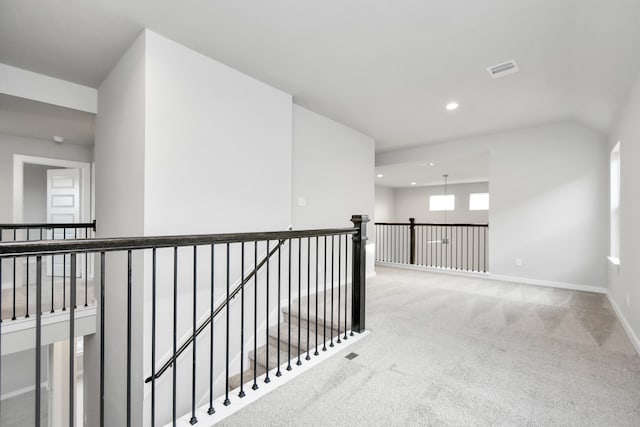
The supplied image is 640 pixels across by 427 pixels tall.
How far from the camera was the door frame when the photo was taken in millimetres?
4973

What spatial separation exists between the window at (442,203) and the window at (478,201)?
57cm

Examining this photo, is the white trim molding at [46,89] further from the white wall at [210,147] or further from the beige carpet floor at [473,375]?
the beige carpet floor at [473,375]

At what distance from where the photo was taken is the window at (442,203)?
1127cm

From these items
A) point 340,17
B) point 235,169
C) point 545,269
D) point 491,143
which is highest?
point 340,17

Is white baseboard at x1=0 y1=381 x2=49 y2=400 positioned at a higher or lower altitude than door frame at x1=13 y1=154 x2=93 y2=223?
lower

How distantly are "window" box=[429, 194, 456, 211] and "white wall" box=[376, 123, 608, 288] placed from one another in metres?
6.10

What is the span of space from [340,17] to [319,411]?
2.69 meters

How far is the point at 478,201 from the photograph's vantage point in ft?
35.0

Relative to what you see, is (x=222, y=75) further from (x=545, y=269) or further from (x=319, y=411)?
(x=545, y=269)

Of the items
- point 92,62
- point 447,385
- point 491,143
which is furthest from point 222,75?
point 491,143

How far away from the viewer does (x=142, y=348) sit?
2564mm

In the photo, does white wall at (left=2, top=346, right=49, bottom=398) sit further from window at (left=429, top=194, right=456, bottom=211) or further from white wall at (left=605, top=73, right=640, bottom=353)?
window at (left=429, top=194, right=456, bottom=211)

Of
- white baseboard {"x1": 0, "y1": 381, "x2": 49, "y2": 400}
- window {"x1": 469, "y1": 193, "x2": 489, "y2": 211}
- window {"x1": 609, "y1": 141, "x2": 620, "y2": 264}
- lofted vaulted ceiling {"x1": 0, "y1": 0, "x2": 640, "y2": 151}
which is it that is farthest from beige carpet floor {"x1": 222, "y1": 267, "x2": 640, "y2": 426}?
window {"x1": 469, "y1": 193, "x2": 489, "y2": 211}

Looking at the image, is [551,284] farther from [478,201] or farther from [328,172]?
[478,201]
